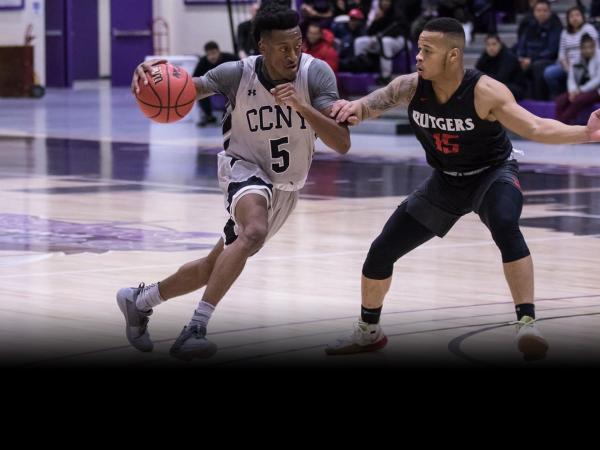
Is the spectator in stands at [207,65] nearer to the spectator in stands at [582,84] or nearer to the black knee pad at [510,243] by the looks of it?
the spectator in stands at [582,84]

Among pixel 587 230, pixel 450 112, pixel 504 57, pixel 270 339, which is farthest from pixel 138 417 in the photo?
pixel 504 57

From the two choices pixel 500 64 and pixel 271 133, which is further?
pixel 500 64

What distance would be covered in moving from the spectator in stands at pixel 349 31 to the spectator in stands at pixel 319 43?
1.49 meters

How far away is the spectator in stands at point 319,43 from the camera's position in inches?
874

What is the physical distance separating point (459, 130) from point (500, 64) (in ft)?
45.4

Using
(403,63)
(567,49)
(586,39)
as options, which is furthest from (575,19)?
(403,63)

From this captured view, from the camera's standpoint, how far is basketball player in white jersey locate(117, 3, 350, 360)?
22.1 feet

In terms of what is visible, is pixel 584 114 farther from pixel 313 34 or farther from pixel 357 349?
pixel 357 349

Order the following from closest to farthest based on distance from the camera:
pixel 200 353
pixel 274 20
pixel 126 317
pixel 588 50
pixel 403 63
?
pixel 200 353
pixel 274 20
pixel 126 317
pixel 588 50
pixel 403 63

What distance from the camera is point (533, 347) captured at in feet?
21.2

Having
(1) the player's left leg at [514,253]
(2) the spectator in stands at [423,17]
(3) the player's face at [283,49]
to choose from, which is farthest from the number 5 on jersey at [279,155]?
(2) the spectator in stands at [423,17]

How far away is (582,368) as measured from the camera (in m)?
6.35

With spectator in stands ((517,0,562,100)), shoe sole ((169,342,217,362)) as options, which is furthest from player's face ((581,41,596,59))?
shoe sole ((169,342,217,362))

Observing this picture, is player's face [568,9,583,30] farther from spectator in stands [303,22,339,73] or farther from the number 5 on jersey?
the number 5 on jersey
